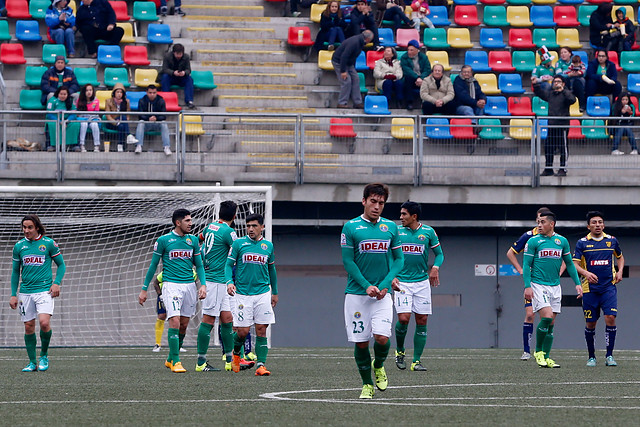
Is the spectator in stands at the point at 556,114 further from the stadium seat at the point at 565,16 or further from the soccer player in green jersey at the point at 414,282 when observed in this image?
the soccer player in green jersey at the point at 414,282

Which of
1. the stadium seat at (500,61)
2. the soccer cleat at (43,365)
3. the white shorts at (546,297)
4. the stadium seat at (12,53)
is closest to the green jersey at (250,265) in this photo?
the soccer cleat at (43,365)

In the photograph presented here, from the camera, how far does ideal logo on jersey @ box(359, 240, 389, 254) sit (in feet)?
30.2

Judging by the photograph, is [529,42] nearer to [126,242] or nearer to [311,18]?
[311,18]

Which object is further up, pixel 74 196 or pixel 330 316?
pixel 74 196

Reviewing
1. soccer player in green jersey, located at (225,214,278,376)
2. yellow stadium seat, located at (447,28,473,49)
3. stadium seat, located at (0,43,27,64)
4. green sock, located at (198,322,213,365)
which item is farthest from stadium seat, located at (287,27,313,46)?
soccer player in green jersey, located at (225,214,278,376)

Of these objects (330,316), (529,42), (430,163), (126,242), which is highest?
(529,42)

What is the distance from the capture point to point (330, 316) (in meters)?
21.5

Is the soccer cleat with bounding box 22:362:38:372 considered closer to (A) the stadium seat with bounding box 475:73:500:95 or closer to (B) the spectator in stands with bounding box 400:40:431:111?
(B) the spectator in stands with bounding box 400:40:431:111

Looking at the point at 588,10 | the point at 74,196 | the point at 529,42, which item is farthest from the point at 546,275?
the point at 588,10

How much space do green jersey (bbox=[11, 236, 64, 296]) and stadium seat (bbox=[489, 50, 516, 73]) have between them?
42.6 ft

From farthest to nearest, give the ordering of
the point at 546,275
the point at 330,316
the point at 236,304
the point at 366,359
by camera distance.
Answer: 1. the point at 330,316
2. the point at 546,275
3. the point at 236,304
4. the point at 366,359

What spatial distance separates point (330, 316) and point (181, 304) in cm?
895

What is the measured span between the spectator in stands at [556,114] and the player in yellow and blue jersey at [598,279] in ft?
17.7

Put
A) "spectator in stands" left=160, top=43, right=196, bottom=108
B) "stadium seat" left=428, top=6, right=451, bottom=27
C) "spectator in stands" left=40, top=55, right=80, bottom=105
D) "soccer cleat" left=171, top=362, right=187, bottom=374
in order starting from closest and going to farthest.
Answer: "soccer cleat" left=171, top=362, right=187, bottom=374 < "spectator in stands" left=40, top=55, right=80, bottom=105 < "spectator in stands" left=160, top=43, right=196, bottom=108 < "stadium seat" left=428, top=6, right=451, bottom=27
